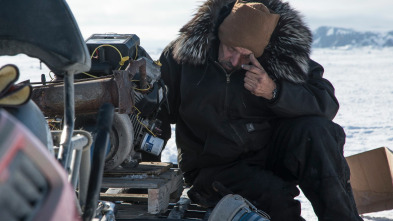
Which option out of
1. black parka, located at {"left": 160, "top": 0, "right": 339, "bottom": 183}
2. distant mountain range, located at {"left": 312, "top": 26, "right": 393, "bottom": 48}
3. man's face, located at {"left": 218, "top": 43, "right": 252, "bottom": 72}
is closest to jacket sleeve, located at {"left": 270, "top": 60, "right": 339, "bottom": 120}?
black parka, located at {"left": 160, "top": 0, "right": 339, "bottom": 183}

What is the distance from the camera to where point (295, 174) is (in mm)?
2604

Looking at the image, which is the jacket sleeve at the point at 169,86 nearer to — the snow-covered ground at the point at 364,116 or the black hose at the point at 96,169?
the snow-covered ground at the point at 364,116

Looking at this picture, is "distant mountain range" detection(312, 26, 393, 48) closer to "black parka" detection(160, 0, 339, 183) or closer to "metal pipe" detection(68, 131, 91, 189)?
"black parka" detection(160, 0, 339, 183)

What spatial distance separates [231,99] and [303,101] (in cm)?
36

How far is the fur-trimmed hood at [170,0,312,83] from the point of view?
264cm

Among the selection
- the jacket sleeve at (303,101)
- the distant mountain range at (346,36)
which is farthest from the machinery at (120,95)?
the distant mountain range at (346,36)

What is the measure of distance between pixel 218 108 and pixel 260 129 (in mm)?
247

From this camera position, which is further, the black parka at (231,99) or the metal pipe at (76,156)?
the black parka at (231,99)

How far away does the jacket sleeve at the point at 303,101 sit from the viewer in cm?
254

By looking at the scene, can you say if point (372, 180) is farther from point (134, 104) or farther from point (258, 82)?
point (134, 104)

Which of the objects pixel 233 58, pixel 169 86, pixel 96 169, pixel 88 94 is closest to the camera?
pixel 96 169

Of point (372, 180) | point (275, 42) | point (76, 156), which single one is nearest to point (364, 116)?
point (372, 180)

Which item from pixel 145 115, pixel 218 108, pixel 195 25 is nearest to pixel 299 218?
pixel 218 108

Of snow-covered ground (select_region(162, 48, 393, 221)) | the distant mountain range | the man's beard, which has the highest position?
the man's beard
